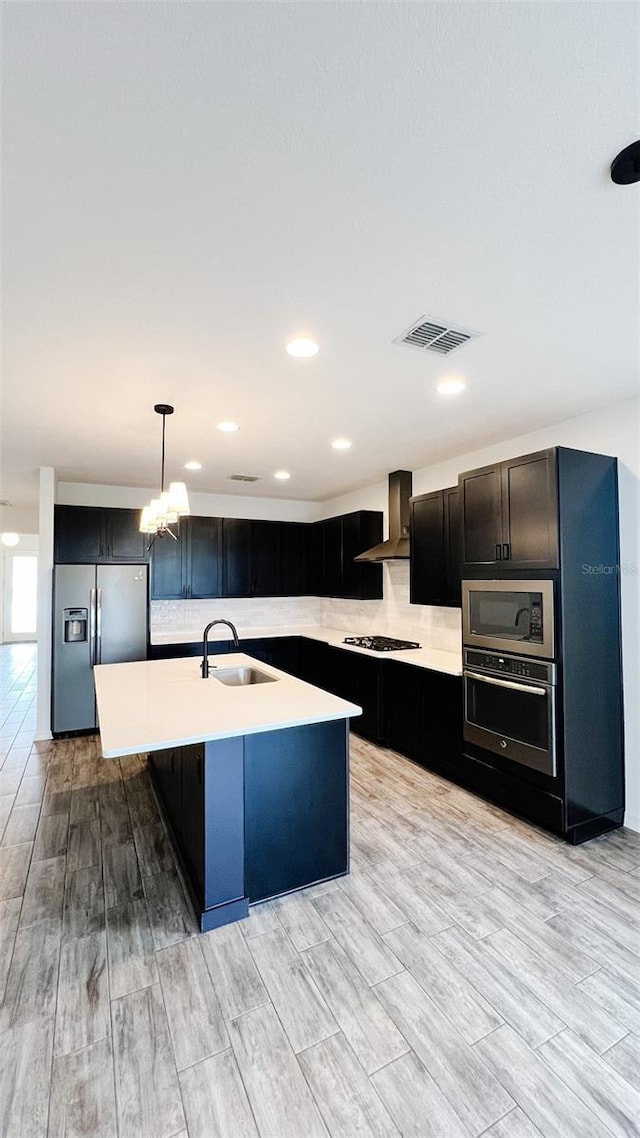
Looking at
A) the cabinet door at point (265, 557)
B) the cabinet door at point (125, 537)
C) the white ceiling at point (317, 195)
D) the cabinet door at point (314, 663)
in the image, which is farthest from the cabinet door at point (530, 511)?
the cabinet door at point (125, 537)

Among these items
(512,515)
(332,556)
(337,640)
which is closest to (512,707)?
(512,515)

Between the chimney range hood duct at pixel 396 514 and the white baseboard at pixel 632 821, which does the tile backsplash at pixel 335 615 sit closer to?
the chimney range hood duct at pixel 396 514

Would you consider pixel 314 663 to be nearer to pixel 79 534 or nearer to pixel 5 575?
pixel 79 534

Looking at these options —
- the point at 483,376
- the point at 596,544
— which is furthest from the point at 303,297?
the point at 596,544

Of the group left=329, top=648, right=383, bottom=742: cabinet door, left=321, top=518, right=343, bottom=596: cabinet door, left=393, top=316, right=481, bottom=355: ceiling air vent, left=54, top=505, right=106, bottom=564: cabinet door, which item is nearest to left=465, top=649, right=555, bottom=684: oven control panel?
left=329, top=648, right=383, bottom=742: cabinet door

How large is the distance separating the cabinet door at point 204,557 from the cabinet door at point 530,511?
3.57 m

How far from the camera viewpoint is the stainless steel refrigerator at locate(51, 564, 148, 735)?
4.68 m

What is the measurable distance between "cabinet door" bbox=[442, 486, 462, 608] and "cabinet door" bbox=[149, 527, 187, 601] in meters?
3.01

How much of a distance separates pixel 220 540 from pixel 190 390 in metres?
3.06

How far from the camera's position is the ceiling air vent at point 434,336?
2.04 metres

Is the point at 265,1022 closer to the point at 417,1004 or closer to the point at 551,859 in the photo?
the point at 417,1004

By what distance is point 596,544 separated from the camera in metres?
2.86

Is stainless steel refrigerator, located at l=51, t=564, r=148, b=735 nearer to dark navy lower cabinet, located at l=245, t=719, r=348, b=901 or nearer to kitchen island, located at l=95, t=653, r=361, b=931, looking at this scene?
kitchen island, located at l=95, t=653, r=361, b=931

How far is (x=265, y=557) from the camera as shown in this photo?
6020 millimetres
